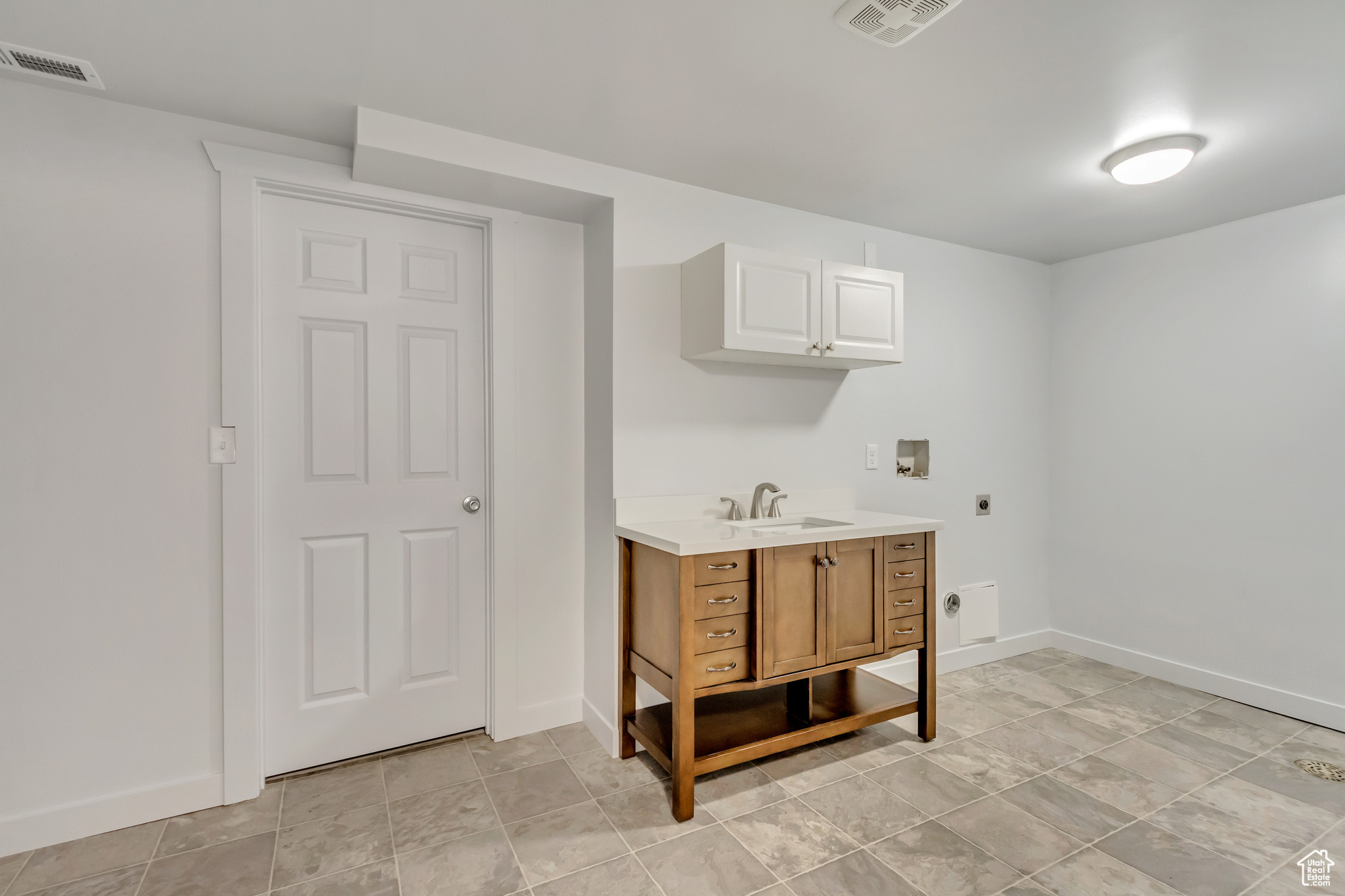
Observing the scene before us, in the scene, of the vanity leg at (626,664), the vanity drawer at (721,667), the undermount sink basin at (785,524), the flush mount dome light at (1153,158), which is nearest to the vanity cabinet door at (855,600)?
the undermount sink basin at (785,524)

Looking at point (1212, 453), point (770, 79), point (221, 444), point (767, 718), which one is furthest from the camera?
point (1212, 453)

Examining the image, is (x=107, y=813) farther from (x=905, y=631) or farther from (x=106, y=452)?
(x=905, y=631)

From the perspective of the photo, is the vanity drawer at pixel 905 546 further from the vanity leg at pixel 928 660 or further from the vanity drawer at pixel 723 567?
the vanity drawer at pixel 723 567

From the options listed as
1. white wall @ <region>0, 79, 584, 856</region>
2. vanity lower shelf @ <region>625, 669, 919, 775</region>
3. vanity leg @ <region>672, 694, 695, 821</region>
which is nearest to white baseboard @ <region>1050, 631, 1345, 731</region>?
vanity lower shelf @ <region>625, 669, 919, 775</region>

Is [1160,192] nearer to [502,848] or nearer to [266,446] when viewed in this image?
[502,848]

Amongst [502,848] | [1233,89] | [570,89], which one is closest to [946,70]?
[1233,89]

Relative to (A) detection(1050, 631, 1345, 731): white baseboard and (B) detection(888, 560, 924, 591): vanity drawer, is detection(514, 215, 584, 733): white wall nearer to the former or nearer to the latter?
(B) detection(888, 560, 924, 591): vanity drawer

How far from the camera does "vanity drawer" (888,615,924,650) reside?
2465mm

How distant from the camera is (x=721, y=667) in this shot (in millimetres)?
2094

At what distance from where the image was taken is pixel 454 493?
2.54 metres

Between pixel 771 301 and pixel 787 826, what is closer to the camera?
pixel 787 826

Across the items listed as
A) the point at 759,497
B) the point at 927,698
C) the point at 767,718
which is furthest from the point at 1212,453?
the point at 767,718

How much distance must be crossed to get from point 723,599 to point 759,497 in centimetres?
67

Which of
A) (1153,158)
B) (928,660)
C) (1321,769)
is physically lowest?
(1321,769)
